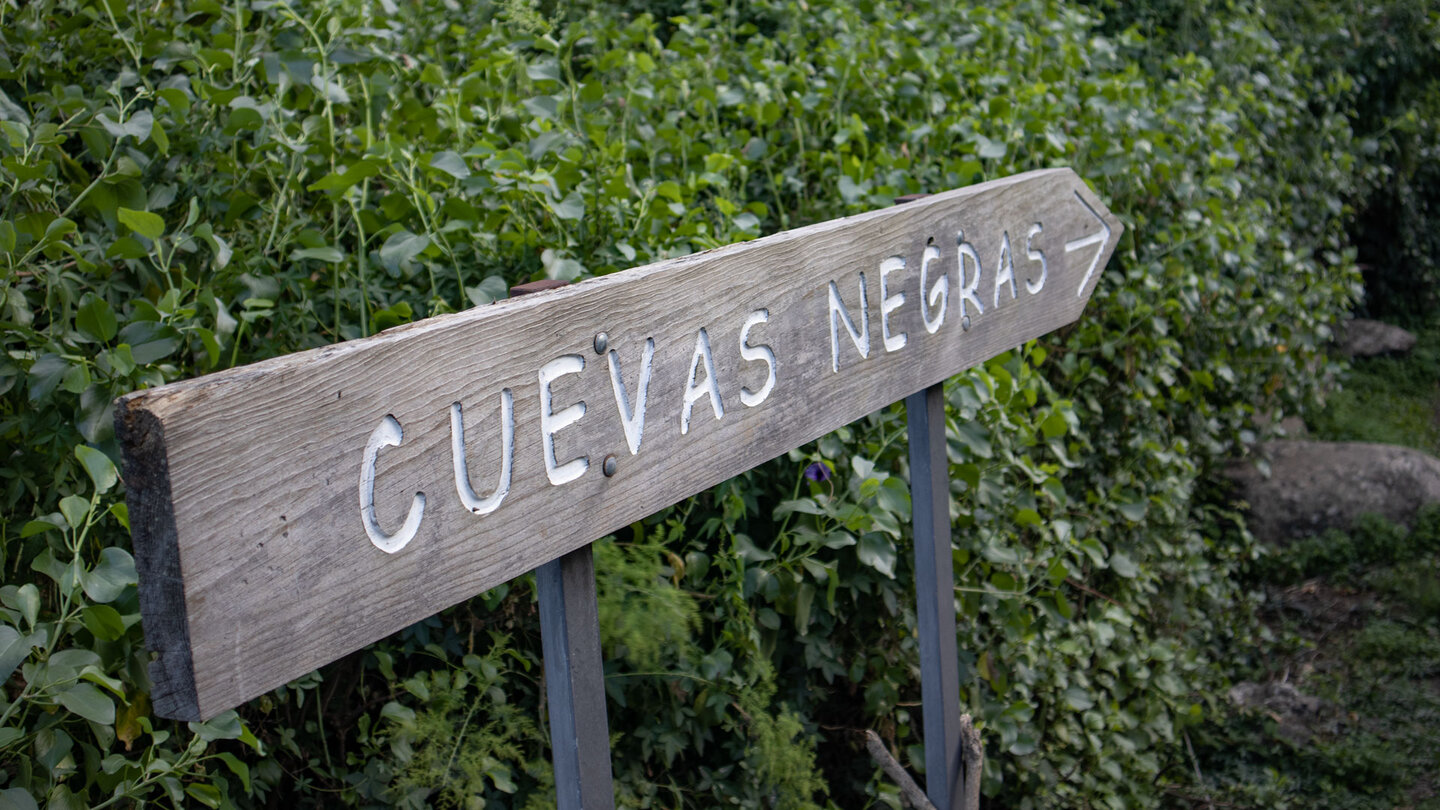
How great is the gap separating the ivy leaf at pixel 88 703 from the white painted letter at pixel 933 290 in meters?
1.07

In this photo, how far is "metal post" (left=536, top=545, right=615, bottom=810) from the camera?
105 centimetres

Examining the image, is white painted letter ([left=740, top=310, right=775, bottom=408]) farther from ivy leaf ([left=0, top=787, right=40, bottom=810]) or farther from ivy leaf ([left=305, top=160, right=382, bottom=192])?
ivy leaf ([left=0, top=787, right=40, bottom=810])

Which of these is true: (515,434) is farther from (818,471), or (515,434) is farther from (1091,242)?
(1091,242)

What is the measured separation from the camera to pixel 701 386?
114cm

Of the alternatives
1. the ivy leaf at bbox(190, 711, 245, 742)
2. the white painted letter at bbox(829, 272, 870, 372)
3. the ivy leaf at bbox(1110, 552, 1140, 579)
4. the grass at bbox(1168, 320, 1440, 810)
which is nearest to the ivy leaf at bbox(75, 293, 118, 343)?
the ivy leaf at bbox(190, 711, 245, 742)

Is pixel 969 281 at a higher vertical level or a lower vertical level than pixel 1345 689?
higher

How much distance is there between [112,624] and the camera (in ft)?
3.75

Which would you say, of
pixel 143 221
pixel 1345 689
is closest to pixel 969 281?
pixel 143 221

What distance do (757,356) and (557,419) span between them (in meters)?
0.31

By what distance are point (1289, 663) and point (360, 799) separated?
3.16 metres

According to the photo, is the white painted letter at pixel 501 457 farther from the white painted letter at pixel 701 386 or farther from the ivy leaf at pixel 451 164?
the ivy leaf at pixel 451 164

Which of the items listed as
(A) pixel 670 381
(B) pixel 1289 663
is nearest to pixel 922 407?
(A) pixel 670 381

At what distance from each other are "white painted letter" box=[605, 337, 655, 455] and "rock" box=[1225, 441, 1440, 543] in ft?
12.5

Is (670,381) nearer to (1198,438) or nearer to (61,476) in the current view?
(61,476)
